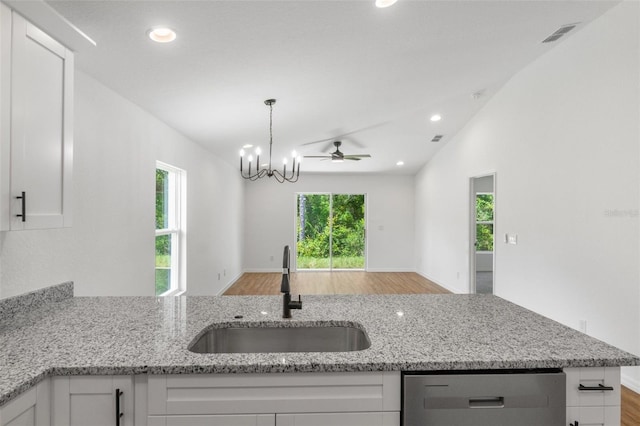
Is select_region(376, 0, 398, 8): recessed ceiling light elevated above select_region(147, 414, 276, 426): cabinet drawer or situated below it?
above

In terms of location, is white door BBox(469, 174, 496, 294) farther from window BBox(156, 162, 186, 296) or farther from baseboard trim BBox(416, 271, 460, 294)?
window BBox(156, 162, 186, 296)

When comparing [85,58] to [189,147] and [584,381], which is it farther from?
[584,381]

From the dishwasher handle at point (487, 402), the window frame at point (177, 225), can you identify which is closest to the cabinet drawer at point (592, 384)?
the dishwasher handle at point (487, 402)

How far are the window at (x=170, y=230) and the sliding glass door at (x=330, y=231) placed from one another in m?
4.22

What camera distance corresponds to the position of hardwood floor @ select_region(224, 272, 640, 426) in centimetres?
627

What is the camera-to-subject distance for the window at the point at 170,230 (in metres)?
3.87

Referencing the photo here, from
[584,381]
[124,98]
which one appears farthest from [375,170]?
[584,381]

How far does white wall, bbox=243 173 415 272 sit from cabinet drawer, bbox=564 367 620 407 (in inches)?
282

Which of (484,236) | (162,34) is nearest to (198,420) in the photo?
(162,34)

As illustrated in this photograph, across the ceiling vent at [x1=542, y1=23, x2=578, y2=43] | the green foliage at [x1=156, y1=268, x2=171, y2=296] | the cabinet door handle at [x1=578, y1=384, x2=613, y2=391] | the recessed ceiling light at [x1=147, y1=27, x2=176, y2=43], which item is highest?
the ceiling vent at [x1=542, y1=23, x2=578, y2=43]

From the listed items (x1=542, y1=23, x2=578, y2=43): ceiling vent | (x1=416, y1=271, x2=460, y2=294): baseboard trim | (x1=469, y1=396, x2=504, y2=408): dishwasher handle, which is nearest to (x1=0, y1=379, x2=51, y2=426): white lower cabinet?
(x1=469, y1=396, x2=504, y2=408): dishwasher handle

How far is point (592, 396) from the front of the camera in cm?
118

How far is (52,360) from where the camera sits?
44.7 inches

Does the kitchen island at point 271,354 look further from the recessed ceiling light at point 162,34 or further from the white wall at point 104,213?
the recessed ceiling light at point 162,34
